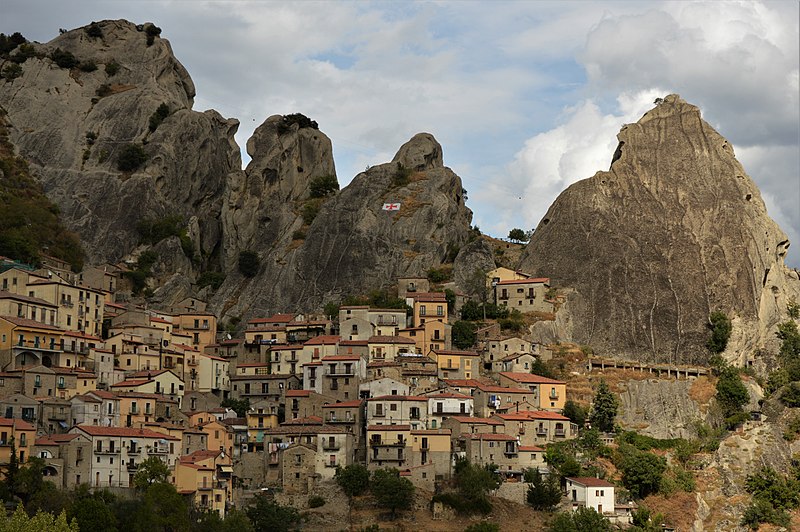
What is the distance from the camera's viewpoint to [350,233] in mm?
129875

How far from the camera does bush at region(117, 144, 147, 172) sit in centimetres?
14438

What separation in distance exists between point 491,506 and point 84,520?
88.9 ft

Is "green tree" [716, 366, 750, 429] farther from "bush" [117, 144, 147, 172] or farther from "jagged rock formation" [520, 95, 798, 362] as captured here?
"bush" [117, 144, 147, 172]

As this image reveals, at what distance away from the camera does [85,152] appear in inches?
5851

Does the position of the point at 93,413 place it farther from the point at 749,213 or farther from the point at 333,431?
the point at 749,213

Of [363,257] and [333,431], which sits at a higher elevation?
[363,257]

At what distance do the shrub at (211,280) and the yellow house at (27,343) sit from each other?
37.0 metres

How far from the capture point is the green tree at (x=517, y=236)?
154 metres

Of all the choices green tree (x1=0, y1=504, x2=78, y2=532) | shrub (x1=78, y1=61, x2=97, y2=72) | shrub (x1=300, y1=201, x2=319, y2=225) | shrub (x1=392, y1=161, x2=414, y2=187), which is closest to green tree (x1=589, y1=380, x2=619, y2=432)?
shrub (x1=392, y1=161, x2=414, y2=187)

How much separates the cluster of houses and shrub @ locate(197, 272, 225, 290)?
58.2 feet

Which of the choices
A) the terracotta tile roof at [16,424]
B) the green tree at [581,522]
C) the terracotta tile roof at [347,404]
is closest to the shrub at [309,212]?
the terracotta tile roof at [347,404]

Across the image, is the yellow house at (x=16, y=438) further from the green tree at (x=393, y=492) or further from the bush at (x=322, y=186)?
the bush at (x=322, y=186)

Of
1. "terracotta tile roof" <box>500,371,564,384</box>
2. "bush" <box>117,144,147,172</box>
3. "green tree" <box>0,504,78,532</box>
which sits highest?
"bush" <box>117,144,147,172</box>

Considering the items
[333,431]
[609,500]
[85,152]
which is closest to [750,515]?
[609,500]
